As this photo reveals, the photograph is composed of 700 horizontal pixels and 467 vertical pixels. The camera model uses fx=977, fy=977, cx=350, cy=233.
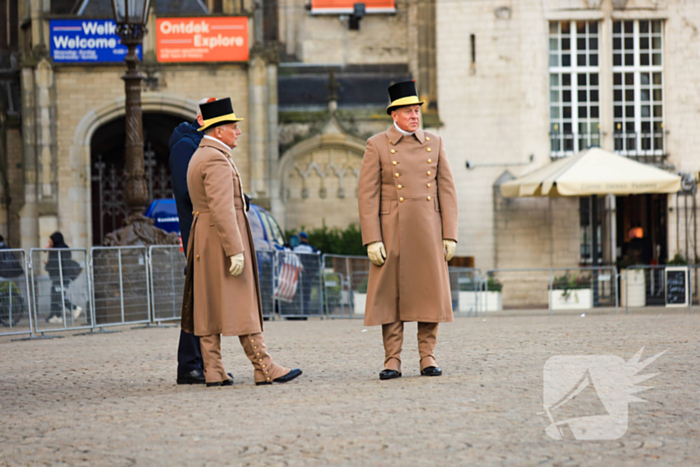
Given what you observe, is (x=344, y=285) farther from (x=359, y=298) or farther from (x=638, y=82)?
(x=638, y=82)

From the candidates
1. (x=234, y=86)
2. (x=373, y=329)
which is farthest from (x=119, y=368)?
(x=234, y=86)

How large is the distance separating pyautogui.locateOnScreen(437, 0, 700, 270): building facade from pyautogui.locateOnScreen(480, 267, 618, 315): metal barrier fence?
4.26m

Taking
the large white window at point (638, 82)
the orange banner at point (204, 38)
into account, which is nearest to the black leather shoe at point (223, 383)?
the orange banner at point (204, 38)

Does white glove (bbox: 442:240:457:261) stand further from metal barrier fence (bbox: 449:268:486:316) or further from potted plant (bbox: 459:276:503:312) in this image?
potted plant (bbox: 459:276:503:312)

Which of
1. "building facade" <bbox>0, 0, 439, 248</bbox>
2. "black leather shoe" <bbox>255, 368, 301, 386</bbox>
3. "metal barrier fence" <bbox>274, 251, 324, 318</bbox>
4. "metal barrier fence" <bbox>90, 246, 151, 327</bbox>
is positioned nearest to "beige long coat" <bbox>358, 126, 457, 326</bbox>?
"black leather shoe" <bbox>255, 368, 301, 386</bbox>

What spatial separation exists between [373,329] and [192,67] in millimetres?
10327

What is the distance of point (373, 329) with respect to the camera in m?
11.8

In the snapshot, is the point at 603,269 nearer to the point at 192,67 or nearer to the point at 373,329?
the point at 373,329

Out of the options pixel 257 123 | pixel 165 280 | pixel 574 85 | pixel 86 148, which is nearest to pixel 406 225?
pixel 165 280

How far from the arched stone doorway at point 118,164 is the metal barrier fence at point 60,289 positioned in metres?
8.88

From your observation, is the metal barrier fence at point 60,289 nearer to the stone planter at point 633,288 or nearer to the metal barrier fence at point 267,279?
the metal barrier fence at point 267,279

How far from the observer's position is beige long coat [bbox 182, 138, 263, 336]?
6176 millimetres

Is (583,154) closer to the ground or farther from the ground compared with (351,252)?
farther from the ground

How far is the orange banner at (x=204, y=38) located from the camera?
65.8ft
